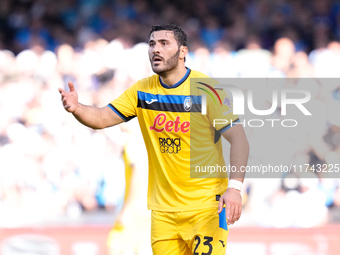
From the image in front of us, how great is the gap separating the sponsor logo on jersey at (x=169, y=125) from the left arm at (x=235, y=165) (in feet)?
0.81

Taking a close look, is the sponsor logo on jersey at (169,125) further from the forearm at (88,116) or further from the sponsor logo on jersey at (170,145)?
the forearm at (88,116)

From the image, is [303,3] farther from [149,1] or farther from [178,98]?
[178,98]

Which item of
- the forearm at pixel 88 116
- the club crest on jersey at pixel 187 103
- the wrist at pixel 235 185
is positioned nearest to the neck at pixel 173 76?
the club crest on jersey at pixel 187 103

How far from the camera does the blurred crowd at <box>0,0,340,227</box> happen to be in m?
7.52

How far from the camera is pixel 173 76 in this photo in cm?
298

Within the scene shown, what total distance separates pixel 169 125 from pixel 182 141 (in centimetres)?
Answer: 12

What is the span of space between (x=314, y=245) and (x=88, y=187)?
3538mm

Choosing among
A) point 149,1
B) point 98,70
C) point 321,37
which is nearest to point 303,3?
point 321,37

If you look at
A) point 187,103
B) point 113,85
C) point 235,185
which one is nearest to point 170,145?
point 187,103

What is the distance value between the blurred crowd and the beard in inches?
180

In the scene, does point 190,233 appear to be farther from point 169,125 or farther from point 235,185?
point 169,125

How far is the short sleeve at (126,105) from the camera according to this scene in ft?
9.98

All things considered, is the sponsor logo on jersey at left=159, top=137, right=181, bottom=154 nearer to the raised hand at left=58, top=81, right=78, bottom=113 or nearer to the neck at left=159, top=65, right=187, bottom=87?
the neck at left=159, top=65, right=187, bottom=87

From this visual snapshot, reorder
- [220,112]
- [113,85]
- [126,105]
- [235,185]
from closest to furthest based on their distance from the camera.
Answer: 1. [235,185]
2. [220,112]
3. [126,105]
4. [113,85]
